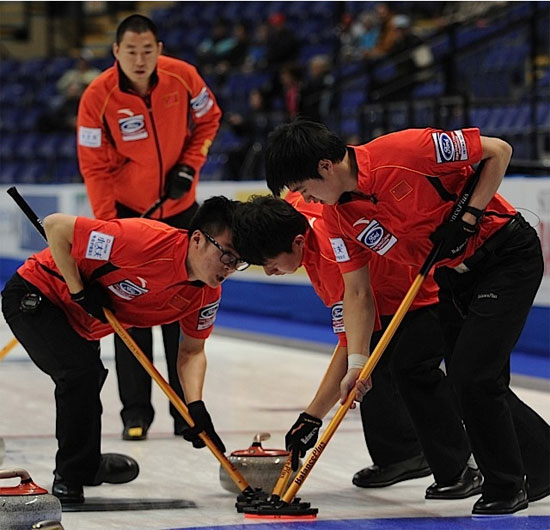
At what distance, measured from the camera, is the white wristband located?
3.77m

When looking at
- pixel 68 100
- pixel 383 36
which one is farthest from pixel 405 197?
pixel 68 100

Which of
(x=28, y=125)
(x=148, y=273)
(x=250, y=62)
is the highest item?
(x=148, y=273)

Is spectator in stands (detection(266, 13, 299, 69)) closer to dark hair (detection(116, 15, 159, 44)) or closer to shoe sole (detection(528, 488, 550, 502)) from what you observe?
dark hair (detection(116, 15, 159, 44))

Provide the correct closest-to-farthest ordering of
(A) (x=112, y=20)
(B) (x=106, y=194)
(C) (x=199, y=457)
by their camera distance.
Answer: (C) (x=199, y=457)
(B) (x=106, y=194)
(A) (x=112, y=20)

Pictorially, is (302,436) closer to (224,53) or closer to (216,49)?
(224,53)

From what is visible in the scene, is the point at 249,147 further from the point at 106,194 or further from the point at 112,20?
the point at 112,20

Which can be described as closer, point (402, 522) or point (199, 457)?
point (402, 522)

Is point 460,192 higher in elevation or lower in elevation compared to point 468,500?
higher

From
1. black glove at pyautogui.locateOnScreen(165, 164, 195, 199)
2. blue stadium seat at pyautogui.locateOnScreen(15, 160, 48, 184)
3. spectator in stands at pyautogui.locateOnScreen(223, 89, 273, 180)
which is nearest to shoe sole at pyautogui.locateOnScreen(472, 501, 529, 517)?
black glove at pyautogui.locateOnScreen(165, 164, 195, 199)

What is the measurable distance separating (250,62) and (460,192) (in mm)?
10704

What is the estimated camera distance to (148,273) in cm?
387

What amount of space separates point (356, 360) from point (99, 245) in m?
0.87

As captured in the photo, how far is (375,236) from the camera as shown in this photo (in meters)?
3.71

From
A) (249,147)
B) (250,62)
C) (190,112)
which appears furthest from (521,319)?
(250,62)
